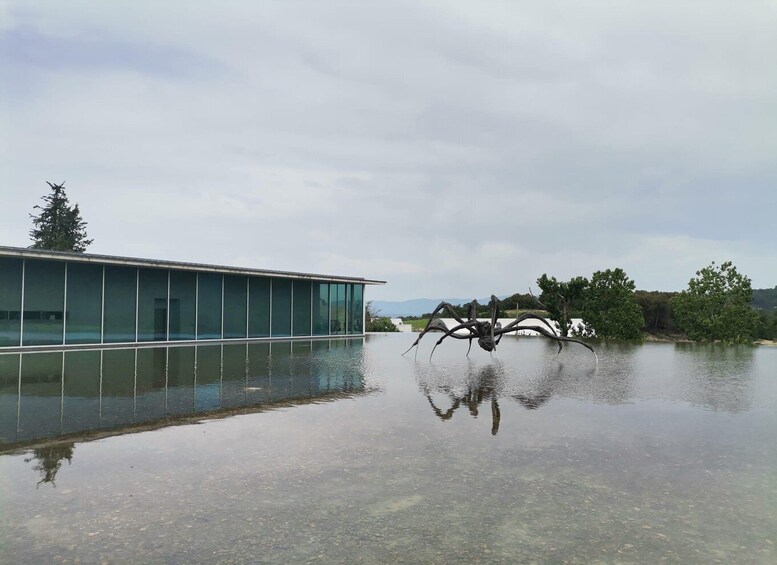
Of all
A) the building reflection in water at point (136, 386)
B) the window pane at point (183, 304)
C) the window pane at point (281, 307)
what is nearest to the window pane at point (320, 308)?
the window pane at point (281, 307)

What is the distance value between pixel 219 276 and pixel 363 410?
18183 millimetres

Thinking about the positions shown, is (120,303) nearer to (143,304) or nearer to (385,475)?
(143,304)

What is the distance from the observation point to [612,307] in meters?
32.4

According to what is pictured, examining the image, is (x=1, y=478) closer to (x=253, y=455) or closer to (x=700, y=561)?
(x=253, y=455)

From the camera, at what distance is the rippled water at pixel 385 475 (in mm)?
3691

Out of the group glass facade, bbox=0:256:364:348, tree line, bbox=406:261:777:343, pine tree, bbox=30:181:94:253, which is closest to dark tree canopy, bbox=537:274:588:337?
tree line, bbox=406:261:777:343

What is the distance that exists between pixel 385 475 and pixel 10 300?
61.5ft

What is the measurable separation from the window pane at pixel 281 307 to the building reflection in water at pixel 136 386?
30.2 ft

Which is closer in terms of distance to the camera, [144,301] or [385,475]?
[385,475]

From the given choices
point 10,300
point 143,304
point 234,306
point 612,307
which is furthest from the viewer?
point 612,307

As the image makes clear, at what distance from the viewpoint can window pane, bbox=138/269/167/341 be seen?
21.8 m

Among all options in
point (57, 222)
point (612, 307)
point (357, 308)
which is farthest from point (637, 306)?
point (57, 222)

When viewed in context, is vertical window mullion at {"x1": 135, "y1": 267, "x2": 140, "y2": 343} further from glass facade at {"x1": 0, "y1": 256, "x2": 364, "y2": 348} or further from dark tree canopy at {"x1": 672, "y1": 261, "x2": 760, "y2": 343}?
dark tree canopy at {"x1": 672, "y1": 261, "x2": 760, "y2": 343}

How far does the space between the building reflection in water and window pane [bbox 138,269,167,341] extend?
3.56 meters
